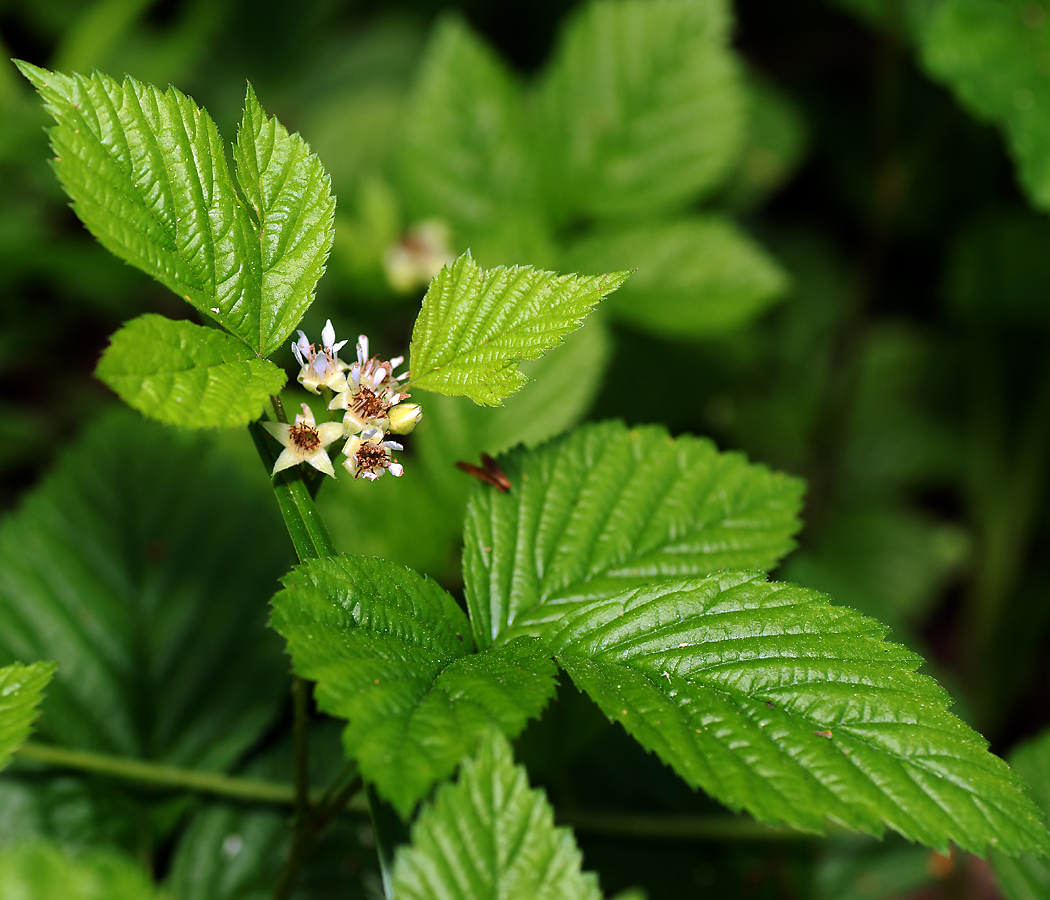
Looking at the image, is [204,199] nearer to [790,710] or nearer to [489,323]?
[489,323]

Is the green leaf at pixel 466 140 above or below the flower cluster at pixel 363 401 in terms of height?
above

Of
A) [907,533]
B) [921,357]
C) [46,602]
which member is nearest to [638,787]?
[46,602]

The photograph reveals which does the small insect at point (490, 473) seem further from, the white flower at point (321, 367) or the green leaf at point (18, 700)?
the green leaf at point (18, 700)

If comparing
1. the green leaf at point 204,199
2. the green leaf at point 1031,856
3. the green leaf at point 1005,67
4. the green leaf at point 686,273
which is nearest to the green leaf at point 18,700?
the green leaf at point 204,199

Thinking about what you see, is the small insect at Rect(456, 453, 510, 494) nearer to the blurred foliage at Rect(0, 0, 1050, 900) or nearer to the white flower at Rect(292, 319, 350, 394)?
the white flower at Rect(292, 319, 350, 394)

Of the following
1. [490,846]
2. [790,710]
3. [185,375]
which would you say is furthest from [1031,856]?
[185,375]

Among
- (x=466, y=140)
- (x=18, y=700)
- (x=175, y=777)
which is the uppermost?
(x=466, y=140)

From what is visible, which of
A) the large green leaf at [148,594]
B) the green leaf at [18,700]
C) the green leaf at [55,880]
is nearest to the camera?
the green leaf at [55,880]
